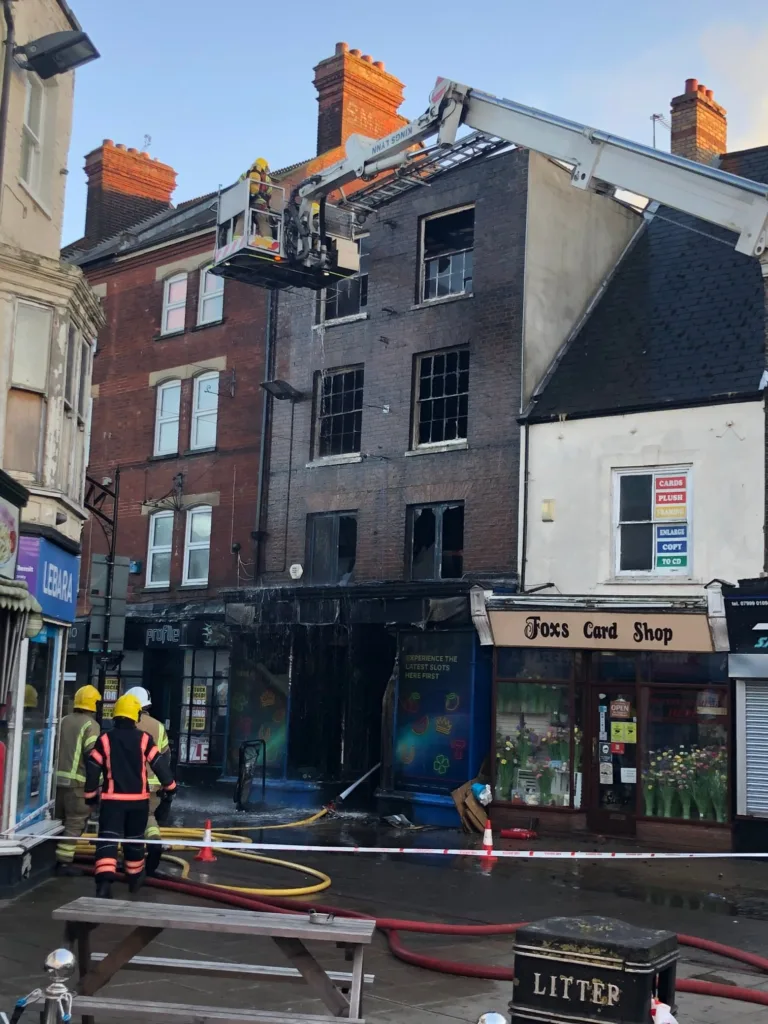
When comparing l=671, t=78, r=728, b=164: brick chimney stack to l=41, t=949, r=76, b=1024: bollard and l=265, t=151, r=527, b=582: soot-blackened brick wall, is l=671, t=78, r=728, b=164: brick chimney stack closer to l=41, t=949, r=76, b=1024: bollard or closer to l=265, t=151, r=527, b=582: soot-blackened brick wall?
l=265, t=151, r=527, b=582: soot-blackened brick wall

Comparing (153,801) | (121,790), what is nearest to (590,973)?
(121,790)

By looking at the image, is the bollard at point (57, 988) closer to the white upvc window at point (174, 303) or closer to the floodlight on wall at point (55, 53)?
the floodlight on wall at point (55, 53)

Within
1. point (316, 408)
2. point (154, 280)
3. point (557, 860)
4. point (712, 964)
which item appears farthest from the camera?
point (154, 280)

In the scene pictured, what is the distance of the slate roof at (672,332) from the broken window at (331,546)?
463 centimetres

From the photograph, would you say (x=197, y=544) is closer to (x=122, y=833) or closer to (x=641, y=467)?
(x=641, y=467)

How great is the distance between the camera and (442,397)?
21734 mm

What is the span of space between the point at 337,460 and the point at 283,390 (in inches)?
76.0

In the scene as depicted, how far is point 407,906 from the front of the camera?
11945mm

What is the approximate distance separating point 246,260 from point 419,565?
628 cm

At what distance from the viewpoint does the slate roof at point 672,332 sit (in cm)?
1872

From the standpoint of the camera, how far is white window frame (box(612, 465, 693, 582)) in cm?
1827

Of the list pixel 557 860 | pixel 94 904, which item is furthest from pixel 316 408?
pixel 94 904

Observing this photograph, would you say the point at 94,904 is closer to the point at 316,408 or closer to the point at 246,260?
the point at 246,260

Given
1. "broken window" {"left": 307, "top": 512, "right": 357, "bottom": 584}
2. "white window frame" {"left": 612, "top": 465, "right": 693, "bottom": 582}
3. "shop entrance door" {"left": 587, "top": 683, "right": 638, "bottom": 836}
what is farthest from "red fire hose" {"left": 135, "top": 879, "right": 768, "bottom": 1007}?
"broken window" {"left": 307, "top": 512, "right": 357, "bottom": 584}
